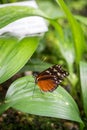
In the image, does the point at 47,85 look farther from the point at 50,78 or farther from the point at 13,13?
the point at 13,13

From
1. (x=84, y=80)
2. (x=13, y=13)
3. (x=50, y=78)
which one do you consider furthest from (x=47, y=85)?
(x=13, y=13)

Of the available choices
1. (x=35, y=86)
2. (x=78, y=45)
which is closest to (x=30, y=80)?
(x=35, y=86)

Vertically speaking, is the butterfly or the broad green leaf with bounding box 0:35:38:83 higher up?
the broad green leaf with bounding box 0:35:38:83

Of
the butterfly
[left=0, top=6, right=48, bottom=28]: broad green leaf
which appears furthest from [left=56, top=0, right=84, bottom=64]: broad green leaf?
the butterfly

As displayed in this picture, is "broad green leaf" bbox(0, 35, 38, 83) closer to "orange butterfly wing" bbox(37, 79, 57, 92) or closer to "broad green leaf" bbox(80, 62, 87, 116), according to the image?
"orange butterfly wing" bbox(37, 79, 57, 92)

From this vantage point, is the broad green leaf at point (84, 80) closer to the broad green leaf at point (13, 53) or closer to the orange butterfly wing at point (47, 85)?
the orange butterfly wing at point (47, 85)

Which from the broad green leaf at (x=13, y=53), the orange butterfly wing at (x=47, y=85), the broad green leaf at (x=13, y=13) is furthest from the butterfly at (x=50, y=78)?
the broad green leaf at (x=13, y=13)
